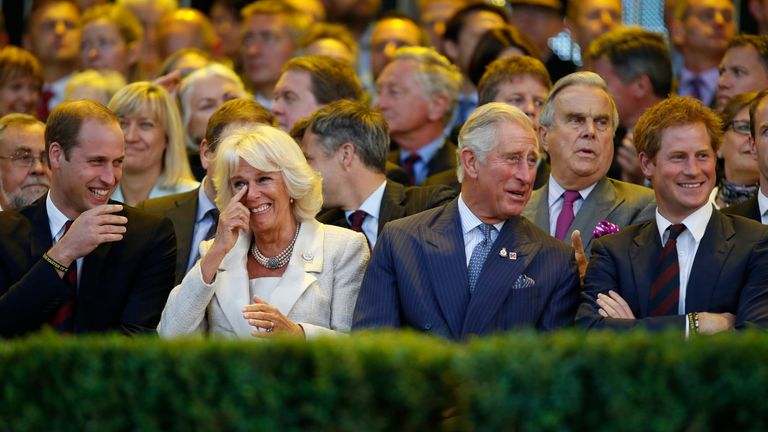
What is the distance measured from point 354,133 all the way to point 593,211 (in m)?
1.48

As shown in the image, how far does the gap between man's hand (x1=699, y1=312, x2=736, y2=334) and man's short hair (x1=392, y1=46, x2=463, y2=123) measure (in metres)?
4.06

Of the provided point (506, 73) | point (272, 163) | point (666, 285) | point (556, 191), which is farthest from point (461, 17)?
point (666, 285)

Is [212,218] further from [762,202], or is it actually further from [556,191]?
[762,202]

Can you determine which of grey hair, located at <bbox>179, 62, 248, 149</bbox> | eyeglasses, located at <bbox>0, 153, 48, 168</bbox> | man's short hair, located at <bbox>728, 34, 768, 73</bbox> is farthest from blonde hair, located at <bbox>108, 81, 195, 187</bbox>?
man's short hair, located at <bbox>728, 34, 768, 73</bbox>

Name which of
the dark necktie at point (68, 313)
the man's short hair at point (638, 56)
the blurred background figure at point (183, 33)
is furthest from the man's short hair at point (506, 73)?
the blurred background figure at point (183, 33)

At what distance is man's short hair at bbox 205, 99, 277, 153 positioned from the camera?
294 inches

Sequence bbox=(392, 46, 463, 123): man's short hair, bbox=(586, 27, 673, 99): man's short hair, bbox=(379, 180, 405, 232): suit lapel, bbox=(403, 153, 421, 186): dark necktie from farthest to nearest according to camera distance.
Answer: bbox=(392, 46, 463, 123): man's short hair
bbox=(403, 153, 421, 186): dark necktie
bbox=(586, 27, 673, 99): man's short hair
bbox=(379, 180, 405, 232): suit lapel

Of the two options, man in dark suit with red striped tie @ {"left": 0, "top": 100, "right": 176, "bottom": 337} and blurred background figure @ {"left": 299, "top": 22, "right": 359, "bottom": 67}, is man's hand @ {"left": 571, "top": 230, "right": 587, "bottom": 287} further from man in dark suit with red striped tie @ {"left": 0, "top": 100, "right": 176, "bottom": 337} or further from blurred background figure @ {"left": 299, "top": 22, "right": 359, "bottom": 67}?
blurred background figure @ {"left": 299, "top": 22, "right": 359, "bottom": 67}

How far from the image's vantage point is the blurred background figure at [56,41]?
38.0 feet

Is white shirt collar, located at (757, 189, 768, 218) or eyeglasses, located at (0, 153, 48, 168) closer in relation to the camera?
white shirt collar, located at (757, 189, 768, 218)

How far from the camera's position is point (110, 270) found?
20.3 ft

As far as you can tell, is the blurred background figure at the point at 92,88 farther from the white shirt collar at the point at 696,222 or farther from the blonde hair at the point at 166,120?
the white shirt collar at the point at 696,222

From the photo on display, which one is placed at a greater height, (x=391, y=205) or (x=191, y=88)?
(x=191, y=88)

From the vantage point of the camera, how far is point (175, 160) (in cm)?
817
